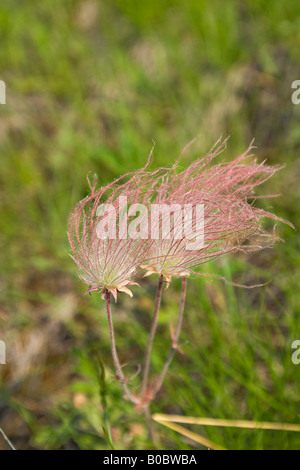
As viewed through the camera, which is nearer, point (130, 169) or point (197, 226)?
point (197, 226)

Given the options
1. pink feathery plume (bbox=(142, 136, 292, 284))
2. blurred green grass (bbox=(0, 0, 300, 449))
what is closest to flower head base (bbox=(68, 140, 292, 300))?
pink feathery plume (bbox=(142, 136, 292, 284))

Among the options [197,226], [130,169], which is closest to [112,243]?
[197,226]

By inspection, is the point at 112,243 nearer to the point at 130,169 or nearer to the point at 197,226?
the point at 197,226

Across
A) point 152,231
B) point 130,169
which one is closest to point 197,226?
point 152,231

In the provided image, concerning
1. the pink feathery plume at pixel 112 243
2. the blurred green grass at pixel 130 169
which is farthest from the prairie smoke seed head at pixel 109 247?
the blurred green grass at pixel 130 169

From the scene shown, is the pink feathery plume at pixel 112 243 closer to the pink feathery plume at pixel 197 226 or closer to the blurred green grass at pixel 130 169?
the pink feathery plume at pixel 197 226

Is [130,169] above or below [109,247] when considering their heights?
above

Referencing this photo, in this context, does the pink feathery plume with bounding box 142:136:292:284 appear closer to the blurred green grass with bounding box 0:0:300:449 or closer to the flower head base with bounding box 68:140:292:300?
the flower head base with bounding box 68:140:292:300

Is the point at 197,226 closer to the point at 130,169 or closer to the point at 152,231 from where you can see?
the point at 152,231

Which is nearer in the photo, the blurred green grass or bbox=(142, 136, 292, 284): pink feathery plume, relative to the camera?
bbox=(142, 136, 292, 284): pink feathery plume
